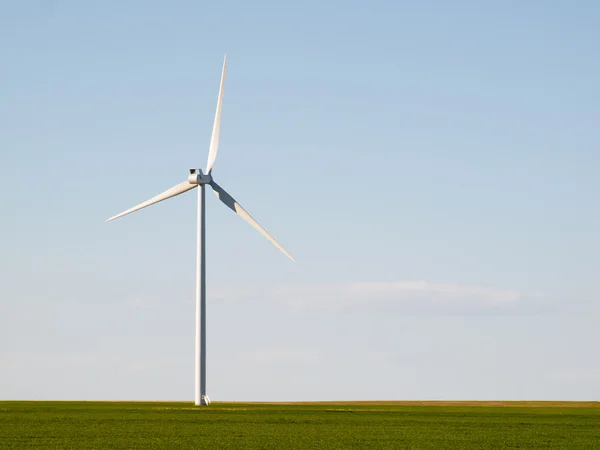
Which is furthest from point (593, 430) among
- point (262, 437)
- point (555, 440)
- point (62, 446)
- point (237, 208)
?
point (237, 208)

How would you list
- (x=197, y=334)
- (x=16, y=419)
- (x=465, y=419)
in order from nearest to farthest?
(x=16, y=419) < (x=465, y=419) < (x=197, y=334)

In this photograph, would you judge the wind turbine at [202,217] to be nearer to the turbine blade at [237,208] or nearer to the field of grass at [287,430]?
the turbine blade at [237,208]

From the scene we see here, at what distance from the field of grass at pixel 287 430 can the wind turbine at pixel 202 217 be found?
8.46m

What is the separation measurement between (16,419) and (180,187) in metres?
26.0

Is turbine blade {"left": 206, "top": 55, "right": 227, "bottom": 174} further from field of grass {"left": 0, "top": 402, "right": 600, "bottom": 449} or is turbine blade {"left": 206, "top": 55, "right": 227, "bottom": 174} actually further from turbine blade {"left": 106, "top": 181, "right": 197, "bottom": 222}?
field of grass {"left": 0, "top": 402, "right": 600, "bottom": 449}

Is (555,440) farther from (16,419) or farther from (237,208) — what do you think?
(237,208)

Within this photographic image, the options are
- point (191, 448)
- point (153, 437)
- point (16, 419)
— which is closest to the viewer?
point (191, 448)

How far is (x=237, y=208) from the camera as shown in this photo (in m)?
72.3

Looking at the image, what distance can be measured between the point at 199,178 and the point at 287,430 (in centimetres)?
3117

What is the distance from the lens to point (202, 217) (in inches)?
2800

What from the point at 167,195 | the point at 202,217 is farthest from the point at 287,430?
the point at 167,195

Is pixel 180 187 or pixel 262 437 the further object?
pixel 180 187

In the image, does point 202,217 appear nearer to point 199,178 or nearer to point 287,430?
point 199,178

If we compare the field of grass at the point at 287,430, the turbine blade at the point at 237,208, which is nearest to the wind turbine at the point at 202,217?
the turbine blade at the point at 237,208
